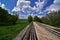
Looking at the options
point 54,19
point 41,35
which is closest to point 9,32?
point 41,35

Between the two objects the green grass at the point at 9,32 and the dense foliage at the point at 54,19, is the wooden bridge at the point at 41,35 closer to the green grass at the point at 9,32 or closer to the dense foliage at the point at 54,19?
the green grass at the point at 9,32

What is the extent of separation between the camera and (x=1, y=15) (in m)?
76.8

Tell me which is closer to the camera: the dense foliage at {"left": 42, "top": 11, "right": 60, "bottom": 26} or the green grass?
the green grass

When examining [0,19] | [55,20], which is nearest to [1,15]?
[0,19]

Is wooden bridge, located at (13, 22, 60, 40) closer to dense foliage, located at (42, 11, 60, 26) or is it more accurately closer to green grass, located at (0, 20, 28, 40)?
green grass, located at (0, 20, 28, 40)

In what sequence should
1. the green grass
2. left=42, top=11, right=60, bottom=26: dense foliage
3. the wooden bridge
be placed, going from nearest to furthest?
Result: 1. the wooden bridge
2. the green grass
3. left=42, top=11, right=60, bottom=26: dense foliage

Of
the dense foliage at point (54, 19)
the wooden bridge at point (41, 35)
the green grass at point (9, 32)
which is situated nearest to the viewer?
the wooden bridge at point (41, 35)

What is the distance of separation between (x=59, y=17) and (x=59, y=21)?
4.86m

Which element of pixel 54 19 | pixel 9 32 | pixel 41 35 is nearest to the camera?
pixel 41 35

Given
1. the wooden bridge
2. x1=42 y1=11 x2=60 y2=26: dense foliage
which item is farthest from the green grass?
x1=42 y1=11 x2=60 y2=26: dense foliage

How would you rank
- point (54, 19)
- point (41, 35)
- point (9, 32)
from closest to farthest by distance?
point (41, 35) → point (9, 32) → point (54, 19)

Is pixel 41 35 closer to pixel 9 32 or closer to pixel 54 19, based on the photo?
pixel 9 32

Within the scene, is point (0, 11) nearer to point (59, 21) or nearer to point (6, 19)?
point (6, 19)

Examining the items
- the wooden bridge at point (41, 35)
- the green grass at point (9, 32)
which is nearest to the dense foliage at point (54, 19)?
the green grass at point (9, 32)
